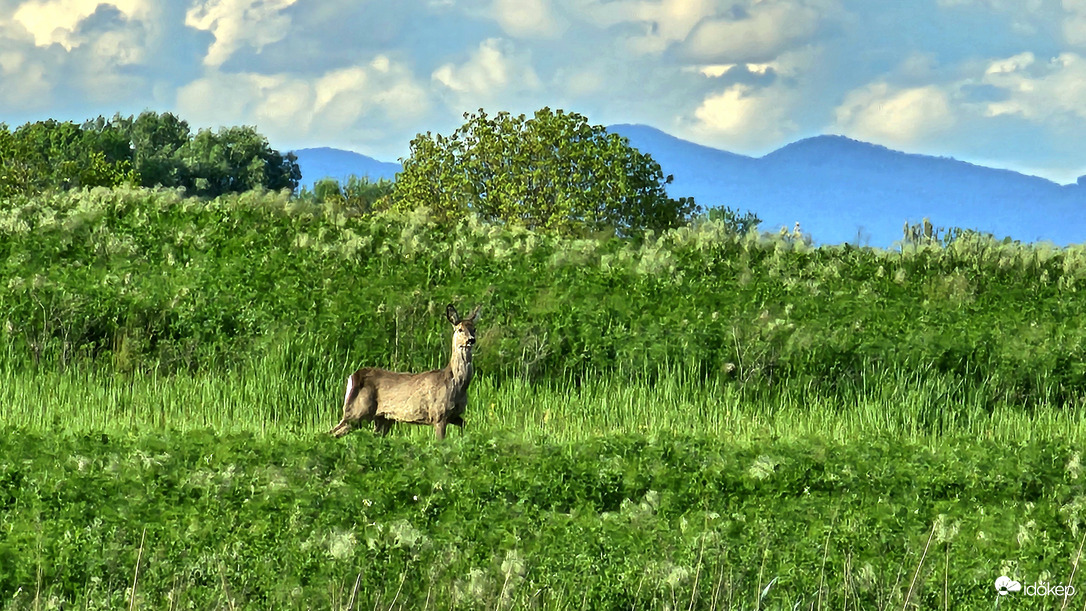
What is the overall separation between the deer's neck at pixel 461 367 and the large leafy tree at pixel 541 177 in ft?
113

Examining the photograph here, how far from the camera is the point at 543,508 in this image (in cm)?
1147

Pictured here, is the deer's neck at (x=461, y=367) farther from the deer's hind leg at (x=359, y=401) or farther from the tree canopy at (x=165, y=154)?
the tree canopy at (x=165, y=154)

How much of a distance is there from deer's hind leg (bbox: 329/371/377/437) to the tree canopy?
58664 millimetres

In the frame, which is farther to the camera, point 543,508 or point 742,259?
point 742,259

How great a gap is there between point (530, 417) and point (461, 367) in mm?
4271

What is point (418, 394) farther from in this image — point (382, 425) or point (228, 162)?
point (228, 162)

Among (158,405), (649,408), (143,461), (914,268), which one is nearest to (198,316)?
(158,405)

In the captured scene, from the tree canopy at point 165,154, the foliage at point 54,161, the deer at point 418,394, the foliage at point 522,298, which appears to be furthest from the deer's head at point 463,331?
the tree canopy at point 165,154

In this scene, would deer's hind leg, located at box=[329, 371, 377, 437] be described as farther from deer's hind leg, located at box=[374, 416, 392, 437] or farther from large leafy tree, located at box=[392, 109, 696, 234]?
large leafy tree, located at box=[392, 109, 696, 234]

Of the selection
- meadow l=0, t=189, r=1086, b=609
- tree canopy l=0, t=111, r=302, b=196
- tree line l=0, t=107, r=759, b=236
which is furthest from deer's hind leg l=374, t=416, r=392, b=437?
tree canopy l=0, t=111, r=302, b=196

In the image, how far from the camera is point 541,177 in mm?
49844

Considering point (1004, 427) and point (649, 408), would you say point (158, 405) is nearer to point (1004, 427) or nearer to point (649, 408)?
point (649, 408)

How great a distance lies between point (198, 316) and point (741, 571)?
1355 centimetres

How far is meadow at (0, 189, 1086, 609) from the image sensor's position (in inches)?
368
